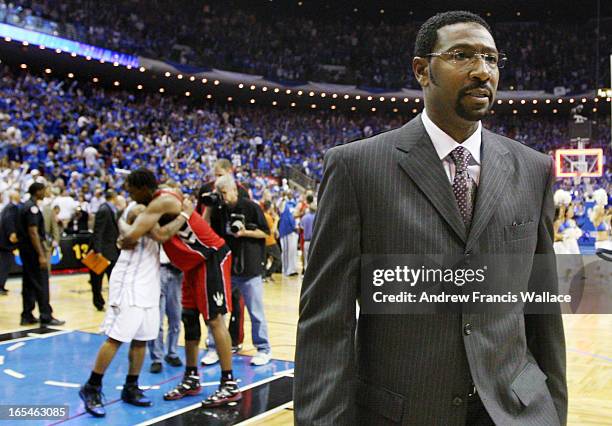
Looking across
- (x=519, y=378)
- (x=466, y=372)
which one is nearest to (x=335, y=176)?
(x=466, y=372)

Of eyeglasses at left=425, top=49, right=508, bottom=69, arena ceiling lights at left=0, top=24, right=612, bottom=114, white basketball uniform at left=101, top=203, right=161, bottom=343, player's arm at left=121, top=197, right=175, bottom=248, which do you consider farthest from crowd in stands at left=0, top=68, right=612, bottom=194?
eyeglasses at left=425, top=49, right=508, bottom=69

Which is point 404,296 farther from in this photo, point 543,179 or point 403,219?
point 543,179

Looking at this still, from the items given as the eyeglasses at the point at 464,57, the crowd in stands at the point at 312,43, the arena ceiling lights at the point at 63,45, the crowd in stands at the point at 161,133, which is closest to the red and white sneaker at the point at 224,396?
the eyeglasses at the point at 464,57

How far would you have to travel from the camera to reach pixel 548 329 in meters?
1.51

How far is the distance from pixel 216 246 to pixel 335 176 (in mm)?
3112

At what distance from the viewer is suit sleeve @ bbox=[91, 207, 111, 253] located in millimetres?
8109

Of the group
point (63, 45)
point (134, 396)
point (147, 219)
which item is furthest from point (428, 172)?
point (63, 45)

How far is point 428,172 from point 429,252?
192 mm

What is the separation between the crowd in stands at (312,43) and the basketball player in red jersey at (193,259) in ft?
64.1

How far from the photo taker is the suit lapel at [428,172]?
1379mm

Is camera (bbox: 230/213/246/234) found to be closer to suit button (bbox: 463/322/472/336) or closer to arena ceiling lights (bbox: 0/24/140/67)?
suit button (bbox: 463/322/472/336)

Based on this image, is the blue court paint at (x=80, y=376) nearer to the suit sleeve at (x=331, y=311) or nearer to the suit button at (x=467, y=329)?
the suit sleeve at (x=331, y=311)

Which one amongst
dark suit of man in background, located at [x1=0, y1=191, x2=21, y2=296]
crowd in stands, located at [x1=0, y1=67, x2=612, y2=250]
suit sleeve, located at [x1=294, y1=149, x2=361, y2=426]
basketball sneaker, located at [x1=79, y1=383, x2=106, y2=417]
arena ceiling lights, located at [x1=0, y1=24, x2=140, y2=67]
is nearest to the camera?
suit sleeve, located at [x1=294, y1=149, x2=361, y2=426]

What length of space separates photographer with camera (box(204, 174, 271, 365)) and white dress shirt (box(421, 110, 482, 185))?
3783 mm
